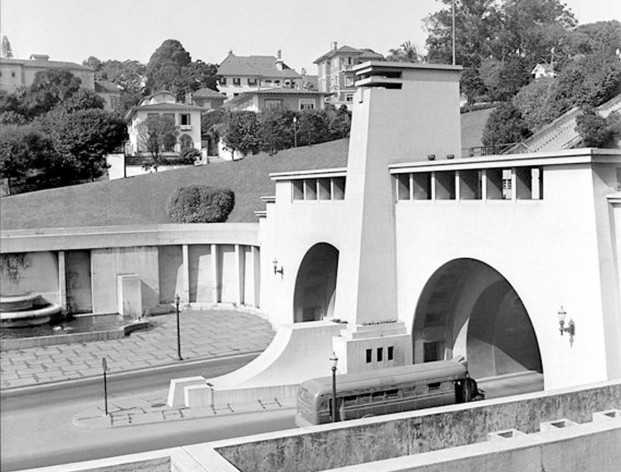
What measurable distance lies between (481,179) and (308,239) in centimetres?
1039

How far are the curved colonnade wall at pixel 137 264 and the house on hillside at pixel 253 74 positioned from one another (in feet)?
27.7

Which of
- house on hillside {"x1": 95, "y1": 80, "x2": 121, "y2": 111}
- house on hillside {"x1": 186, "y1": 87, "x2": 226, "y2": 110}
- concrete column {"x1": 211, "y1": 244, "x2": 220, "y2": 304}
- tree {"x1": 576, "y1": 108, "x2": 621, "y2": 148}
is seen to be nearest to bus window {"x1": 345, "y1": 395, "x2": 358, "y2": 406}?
tree {"x1": 576, "y1": 108, "x2": 621, "y2": 148}

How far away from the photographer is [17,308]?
33.1m

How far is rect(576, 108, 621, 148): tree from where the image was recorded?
87.6 feet

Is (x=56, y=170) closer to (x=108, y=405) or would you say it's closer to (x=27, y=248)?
(x=27, y=248)

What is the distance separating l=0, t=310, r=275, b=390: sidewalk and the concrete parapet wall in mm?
17429

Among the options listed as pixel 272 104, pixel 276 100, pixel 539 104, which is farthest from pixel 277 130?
pixel 539 104

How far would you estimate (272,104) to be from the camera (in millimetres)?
43594

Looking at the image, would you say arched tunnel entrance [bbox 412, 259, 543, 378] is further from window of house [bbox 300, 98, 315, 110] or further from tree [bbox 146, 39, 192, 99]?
window of house [bbox 300, 98, 315, 110]

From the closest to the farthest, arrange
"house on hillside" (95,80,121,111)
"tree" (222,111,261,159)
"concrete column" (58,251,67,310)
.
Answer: "house on hillside" (95,80,121,111)
"concrete column" (58,251,67,310)
"tree" (222,111,261,159)

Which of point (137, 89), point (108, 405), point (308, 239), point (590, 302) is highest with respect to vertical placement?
point (137, 89)

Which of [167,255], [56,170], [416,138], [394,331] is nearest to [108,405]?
[394,331]

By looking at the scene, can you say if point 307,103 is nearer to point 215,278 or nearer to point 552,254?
point 215,278

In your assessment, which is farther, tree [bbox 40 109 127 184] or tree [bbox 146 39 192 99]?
tree [bbox 146 39 192 99]
